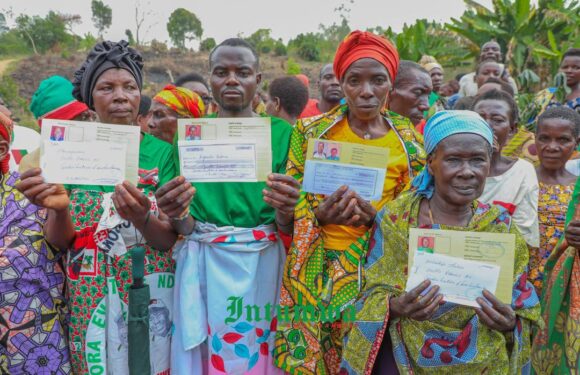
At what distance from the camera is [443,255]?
216 cm

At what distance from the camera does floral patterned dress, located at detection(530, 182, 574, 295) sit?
3281 mm

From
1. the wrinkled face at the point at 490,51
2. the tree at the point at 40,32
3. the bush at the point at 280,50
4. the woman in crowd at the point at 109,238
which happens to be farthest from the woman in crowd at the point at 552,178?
the tree at the point at 40,32

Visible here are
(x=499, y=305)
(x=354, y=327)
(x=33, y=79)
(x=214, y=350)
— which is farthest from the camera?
(x=33, y=79)

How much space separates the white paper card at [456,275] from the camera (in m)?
2.14

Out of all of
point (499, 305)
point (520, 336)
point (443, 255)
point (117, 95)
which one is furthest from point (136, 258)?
point (520, 336)

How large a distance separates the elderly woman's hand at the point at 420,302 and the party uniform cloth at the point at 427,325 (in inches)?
4.2

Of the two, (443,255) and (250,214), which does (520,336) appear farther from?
(250,214)

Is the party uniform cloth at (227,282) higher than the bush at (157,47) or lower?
lower

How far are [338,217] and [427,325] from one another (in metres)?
0.64

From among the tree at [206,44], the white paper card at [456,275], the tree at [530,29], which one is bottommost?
the white paper card at [456,275]

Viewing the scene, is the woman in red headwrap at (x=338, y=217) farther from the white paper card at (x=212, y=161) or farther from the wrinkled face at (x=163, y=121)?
the wrinkled face at (x=163, y=121)

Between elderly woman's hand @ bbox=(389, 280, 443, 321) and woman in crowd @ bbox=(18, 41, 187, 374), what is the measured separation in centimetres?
127

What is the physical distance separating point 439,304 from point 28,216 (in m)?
2.11

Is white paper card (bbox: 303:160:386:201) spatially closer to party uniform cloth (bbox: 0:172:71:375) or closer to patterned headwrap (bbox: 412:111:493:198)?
patterned headwrap (bbox: 412:111:493:198)
